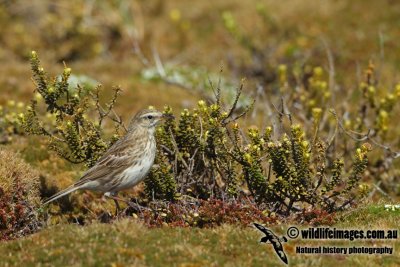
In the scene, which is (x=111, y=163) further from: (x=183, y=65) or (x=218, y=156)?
(x=183, y=65)

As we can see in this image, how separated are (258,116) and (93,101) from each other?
8.84 meters

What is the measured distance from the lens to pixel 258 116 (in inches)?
844

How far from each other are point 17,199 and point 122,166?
2.10 metres

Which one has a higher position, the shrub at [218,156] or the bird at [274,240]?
the shrub at [218,156]

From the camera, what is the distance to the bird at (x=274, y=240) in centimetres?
1040

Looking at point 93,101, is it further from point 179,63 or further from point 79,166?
point 179,63

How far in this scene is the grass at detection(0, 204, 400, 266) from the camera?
963 cm

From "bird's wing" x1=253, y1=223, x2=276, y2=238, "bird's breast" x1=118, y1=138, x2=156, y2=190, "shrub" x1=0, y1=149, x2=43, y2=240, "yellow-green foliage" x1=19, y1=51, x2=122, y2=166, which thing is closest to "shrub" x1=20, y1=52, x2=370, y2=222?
"yellow-green foliage" x1=19, y1=51, x2=122, y2=166

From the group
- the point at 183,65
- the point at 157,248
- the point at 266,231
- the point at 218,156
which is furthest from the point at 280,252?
the point at 183,65

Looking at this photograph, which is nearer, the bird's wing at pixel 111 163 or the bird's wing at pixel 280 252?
the bird's wing at pixel 280 252

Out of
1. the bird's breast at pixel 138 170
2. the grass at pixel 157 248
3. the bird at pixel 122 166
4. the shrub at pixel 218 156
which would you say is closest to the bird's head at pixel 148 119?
the bird at pixel 122 166

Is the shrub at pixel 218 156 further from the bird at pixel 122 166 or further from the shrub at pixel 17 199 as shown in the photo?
the shrub at pixel 17 199

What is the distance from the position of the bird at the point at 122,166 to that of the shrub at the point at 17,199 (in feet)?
1.54

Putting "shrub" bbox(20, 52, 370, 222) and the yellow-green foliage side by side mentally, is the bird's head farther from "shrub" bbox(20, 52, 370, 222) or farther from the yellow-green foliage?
the yellow-green foliage
